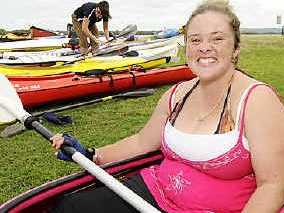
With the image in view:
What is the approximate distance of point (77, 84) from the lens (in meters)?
7.57

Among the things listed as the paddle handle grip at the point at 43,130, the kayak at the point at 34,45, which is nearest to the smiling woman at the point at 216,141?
the paddle handle grip at the point at 43,130

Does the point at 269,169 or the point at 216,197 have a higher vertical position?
the point at 269,169

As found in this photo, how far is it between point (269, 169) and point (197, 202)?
37 cm

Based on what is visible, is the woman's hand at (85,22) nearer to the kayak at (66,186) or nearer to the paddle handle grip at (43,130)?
the paddle handle grip at (43,130)

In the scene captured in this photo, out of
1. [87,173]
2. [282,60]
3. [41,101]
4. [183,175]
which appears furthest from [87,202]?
[282,60]

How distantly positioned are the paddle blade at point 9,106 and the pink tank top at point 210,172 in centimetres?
158

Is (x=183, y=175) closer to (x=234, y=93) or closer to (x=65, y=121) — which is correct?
(x=234, y=93)

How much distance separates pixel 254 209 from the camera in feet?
6.73

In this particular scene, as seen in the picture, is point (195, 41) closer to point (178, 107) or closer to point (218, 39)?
point (218, 39)

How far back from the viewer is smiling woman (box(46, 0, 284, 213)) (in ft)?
6.85

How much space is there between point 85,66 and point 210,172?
7.09 metres

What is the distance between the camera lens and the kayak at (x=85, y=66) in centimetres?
840

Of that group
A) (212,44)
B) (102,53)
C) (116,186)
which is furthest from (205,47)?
(102,53)

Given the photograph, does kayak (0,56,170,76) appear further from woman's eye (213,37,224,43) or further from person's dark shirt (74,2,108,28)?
woman's eye (213,37,224,43)
